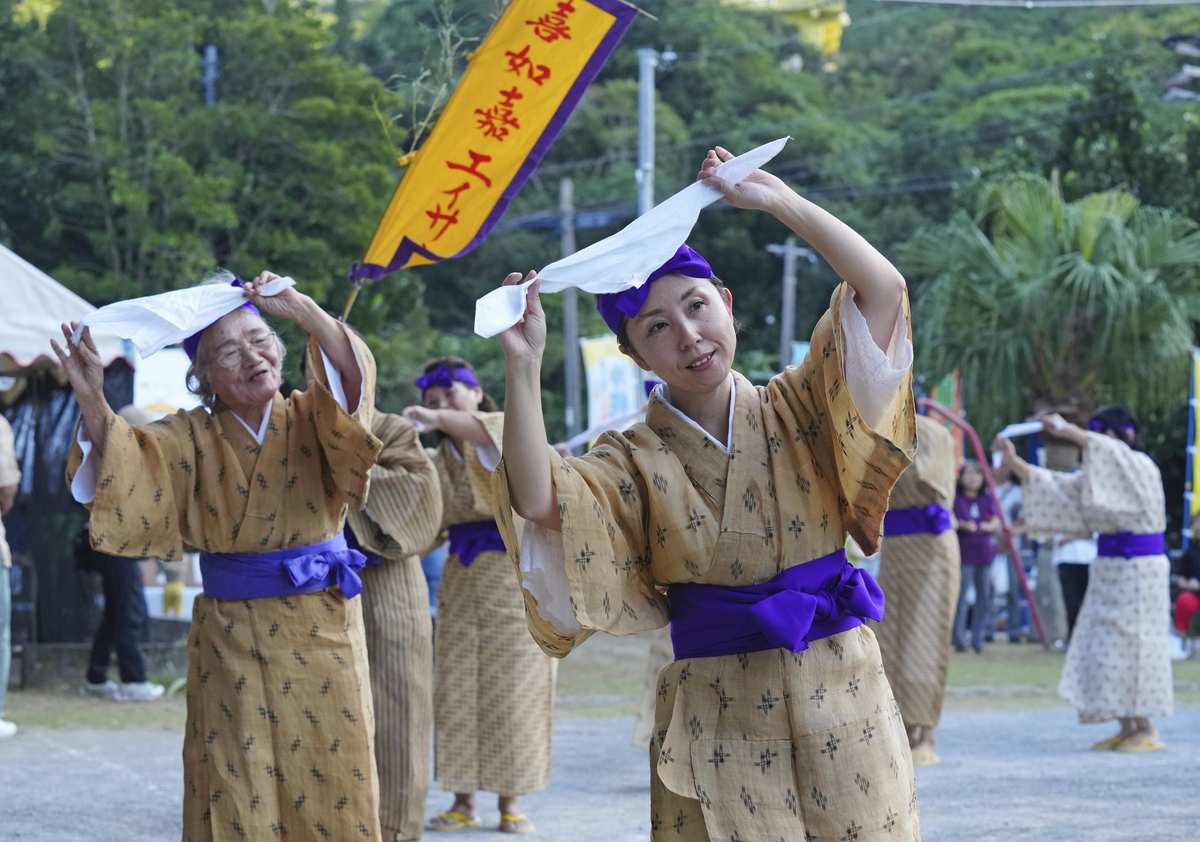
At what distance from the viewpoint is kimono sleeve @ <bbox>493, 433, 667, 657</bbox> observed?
10.7 ft

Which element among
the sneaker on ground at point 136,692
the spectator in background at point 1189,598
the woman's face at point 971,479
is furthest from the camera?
the spectator in background at point 1189,598

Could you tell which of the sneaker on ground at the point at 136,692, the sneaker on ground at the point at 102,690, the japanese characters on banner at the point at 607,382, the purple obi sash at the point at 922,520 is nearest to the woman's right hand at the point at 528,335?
the purple obi sash at the point at 922,520

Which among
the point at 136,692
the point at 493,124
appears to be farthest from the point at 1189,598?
the point at 493,124

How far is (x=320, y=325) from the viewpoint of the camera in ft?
14.7

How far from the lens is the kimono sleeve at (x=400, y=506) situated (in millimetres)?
6246

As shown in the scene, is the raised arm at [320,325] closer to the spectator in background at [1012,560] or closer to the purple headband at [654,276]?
the purple headband at [654,276]

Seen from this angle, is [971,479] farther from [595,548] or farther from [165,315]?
[595,548]

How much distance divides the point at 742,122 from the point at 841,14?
1237cm

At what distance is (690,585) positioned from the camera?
11.0 feet

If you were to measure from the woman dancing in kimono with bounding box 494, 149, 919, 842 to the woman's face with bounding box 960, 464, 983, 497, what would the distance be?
12474 mm

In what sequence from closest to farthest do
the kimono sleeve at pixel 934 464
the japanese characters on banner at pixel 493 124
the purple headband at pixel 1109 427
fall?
the japanese characters on banner at pixel 493 124 → the kimono sleeve at pixel 934 464 → the purple headband at pixel 1109 427

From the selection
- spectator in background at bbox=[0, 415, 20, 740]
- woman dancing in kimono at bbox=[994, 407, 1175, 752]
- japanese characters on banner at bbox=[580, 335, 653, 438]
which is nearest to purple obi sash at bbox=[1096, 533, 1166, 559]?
woman dancing in kimono at bbox=[994, 407, 1175, 752]

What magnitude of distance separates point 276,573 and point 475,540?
244 centimetres

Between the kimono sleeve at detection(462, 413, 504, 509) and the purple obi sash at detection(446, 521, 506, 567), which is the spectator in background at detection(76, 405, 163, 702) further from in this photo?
the kimono sleeve at detection(462, 413, 504, 509)
